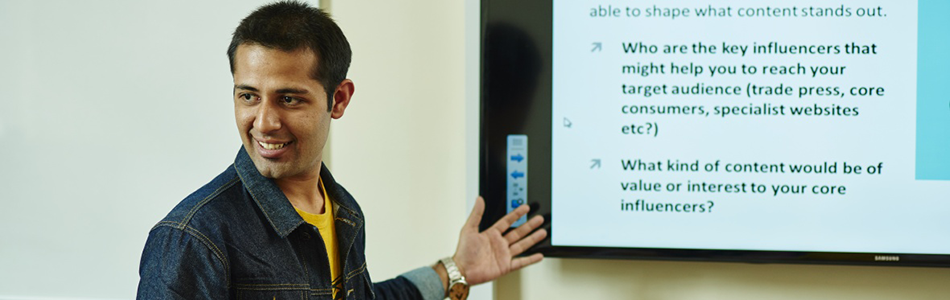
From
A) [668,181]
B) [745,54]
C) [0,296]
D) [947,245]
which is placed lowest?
[0,296]

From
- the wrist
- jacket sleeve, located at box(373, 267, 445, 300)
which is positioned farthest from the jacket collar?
the wrist

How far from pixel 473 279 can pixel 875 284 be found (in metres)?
0.91

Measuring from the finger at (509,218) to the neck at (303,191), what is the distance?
55cm

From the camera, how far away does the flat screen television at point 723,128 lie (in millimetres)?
1837

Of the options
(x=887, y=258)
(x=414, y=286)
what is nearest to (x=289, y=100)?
(x=414, y=286)

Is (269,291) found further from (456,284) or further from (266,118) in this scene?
(456,284)

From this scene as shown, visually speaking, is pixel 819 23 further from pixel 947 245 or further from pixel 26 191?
pixel 26 191

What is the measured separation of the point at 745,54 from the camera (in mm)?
1856

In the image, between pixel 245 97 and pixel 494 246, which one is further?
pixel 494 246

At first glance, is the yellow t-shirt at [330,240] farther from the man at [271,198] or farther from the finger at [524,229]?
the finger at [524,229]

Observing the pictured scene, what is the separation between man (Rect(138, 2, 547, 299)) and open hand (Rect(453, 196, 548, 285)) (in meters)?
0.44

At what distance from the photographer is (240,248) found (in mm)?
1212

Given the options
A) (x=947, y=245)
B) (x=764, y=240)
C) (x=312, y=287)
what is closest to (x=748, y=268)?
(x=764, y=240)

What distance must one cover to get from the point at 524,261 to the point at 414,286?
260 millimetres
